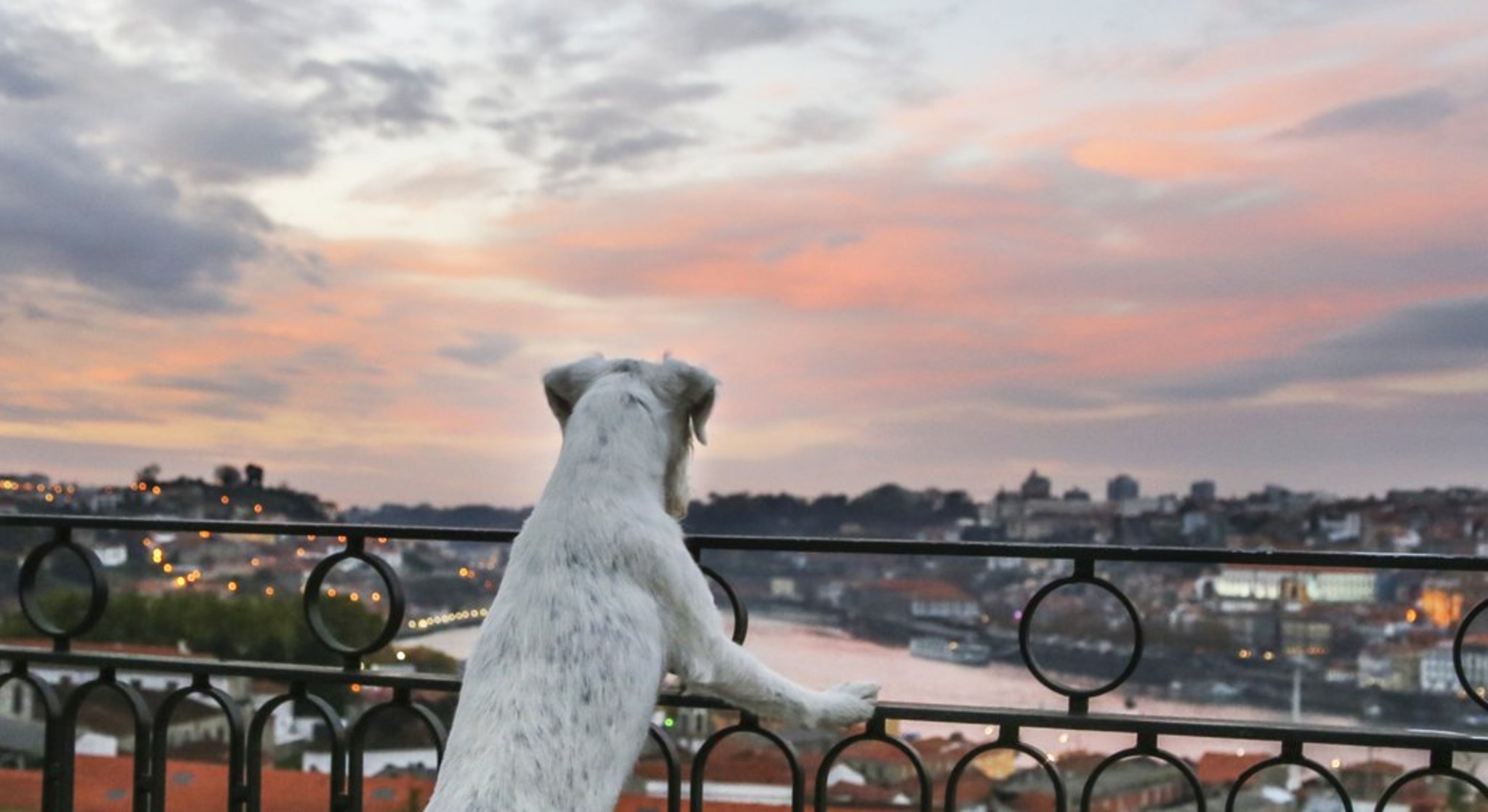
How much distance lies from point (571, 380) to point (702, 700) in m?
0.87

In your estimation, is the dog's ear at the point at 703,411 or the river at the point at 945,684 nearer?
the dog's ear at the point at 703,411

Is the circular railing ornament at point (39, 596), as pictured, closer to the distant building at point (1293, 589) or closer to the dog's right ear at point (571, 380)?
the dog's right ear at point (571, 380)

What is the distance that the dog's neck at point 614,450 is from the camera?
9.16 ft

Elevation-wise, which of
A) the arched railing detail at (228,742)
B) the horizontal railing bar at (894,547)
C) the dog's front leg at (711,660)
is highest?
the horizontal railing bar at (894,547)

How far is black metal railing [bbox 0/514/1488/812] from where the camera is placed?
3072mm

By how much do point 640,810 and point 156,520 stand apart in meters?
1.96

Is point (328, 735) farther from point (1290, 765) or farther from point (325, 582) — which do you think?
point (1290, 765)

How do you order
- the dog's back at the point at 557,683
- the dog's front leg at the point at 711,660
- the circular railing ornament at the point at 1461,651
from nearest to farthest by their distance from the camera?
the dog's back at the point at 557,683, the dog's front leg at the point at 711,660, the circular railing ornament at the point at 1461,651

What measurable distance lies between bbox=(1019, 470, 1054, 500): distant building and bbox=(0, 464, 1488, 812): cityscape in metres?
0.05

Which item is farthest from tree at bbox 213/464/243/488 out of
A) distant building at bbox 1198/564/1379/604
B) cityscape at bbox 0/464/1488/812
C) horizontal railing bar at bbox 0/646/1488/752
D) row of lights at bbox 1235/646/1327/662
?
row of lights at bbox 1235/646/1327/662

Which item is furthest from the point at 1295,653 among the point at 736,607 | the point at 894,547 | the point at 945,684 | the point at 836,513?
the point at 736,607

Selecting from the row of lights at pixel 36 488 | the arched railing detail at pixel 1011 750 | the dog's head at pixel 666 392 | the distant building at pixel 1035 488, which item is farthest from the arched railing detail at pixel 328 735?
the distant building at pixel 1035 488

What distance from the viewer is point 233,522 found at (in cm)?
382

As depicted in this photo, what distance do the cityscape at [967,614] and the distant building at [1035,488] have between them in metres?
0.05
